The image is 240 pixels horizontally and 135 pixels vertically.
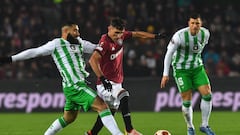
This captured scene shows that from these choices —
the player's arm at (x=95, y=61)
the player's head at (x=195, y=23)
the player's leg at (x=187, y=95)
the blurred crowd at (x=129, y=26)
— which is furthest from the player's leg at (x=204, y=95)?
the blurred crowd at (x=129, y=26)

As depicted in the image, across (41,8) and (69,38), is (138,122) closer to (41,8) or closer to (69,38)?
(69,38)

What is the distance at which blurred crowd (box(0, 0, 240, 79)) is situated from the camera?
1967cm

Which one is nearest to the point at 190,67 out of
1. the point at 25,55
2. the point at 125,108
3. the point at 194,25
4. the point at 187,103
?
the point at 187,103

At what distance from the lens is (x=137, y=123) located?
14.8 metres

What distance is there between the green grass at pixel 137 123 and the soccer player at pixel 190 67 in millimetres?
1031

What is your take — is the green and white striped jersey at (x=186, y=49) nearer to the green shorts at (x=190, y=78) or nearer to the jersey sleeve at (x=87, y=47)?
the green shorts at (x=190, y=78)

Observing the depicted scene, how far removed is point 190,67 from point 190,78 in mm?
198

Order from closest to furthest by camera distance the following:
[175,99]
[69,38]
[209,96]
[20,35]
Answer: [69,38], [209,96], [175,99], [20,35]

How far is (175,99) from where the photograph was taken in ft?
60.2

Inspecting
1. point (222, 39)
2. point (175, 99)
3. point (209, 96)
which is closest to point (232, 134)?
point (209, 96)

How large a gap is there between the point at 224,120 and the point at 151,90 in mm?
3512

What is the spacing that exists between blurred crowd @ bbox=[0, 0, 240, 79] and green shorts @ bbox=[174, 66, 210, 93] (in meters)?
7.94

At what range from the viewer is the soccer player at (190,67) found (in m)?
11.1

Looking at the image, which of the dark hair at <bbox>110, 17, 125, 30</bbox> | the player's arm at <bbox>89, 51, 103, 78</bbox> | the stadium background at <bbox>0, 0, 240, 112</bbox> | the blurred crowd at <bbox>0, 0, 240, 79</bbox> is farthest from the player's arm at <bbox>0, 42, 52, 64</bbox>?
the blurred crowd at <bbox>0, 0, 240, 79</bbox>
